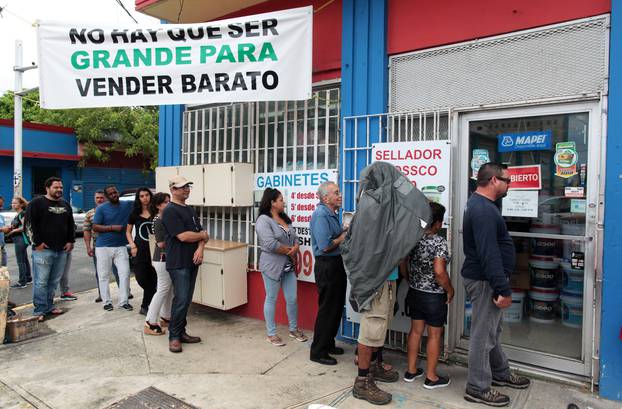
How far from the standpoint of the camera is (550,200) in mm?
3957

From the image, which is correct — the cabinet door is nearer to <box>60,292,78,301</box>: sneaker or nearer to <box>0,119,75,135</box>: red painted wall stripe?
<box>60,292,78,301</box>: sneaker

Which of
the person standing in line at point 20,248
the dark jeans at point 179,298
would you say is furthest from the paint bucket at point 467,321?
the person standing in line at point 20,248

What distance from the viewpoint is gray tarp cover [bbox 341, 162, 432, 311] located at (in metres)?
Answer: 3.52

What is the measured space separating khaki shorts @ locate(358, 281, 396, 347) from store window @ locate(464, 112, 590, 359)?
4.10ft

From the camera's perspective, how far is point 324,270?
4387 millimetres

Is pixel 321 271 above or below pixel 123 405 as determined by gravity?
above

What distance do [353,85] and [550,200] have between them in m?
2.33

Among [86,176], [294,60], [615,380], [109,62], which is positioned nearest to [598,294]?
[615,380]

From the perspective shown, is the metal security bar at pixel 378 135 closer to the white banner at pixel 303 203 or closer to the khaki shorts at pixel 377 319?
the white banner at pixel 303 203

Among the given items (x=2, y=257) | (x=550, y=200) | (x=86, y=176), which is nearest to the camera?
(x=550, y=200)

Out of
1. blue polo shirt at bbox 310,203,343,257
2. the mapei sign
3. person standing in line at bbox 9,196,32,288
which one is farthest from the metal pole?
the mapei sign

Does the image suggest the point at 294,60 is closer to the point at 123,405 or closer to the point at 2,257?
the point at 123,405

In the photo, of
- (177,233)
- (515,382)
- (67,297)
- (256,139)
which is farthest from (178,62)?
(515,382)

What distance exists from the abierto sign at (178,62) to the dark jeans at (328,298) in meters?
1.84
